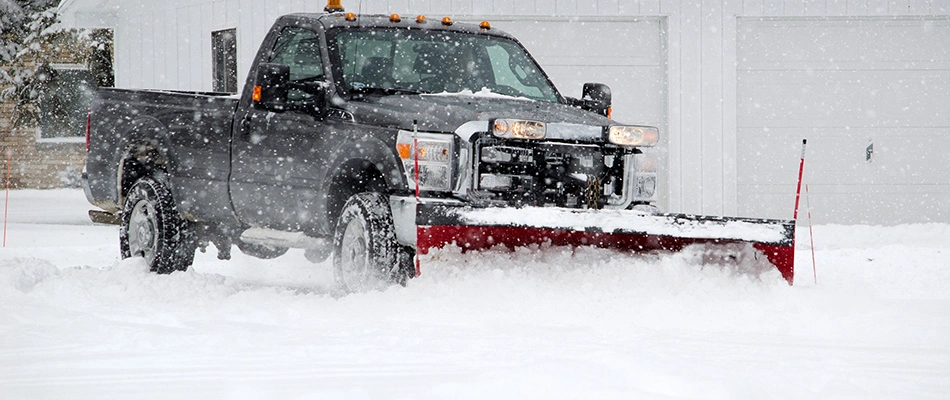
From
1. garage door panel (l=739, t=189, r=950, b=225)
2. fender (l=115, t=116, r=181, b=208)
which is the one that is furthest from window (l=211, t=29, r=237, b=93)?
garage door panel (l=739, t=189, r=950, b=225)

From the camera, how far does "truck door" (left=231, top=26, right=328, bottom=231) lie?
24.2 feet

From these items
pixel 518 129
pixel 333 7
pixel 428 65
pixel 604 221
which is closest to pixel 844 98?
pixel 333 7

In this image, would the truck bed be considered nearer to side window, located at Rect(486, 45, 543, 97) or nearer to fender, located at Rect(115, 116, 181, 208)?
fender, located at Rect(115, 116, 181, 208)

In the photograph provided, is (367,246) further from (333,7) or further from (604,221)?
(333,7)

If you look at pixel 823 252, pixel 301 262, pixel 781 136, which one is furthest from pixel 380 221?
pixel 781 136

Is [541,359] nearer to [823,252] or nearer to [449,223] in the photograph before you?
[449,223]

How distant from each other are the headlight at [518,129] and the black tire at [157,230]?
3.11 meters

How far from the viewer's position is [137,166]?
30.0 ft

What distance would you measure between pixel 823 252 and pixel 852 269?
160 cm

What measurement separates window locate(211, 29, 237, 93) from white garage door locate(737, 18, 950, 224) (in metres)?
5.85

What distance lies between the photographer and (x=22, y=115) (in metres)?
24.0

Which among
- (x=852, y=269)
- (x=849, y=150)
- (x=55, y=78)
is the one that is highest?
(x=55, y=78)

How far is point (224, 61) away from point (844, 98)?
7.21 m

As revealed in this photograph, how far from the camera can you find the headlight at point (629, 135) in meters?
6.88
